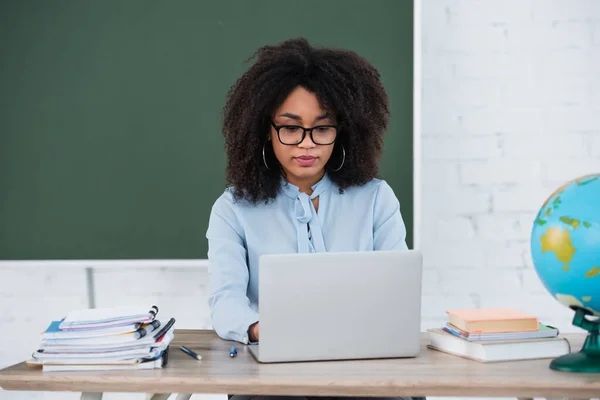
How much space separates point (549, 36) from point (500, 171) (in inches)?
20.4

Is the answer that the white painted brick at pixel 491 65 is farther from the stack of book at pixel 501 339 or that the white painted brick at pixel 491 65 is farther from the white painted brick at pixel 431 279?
the stack of book at pixel 501 339

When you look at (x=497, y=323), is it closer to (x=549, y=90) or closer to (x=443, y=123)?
(x=443, y=123)

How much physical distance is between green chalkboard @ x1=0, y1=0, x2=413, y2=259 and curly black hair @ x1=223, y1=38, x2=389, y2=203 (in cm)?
47

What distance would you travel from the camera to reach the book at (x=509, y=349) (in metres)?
1.30

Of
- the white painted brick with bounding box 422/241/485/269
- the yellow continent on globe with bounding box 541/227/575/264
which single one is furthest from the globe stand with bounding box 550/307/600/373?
the white painted brick with bounding box 422/241/485/269

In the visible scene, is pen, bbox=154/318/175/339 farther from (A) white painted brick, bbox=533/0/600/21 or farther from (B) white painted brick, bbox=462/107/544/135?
(A) white painted brick, bbox=533/0/600/21

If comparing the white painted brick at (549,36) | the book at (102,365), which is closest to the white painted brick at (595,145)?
the white painted brick at (549,36)

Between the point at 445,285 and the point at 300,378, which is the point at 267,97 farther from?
the point at 445,285

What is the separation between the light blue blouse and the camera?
1.77 meters

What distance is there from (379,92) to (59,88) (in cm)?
119

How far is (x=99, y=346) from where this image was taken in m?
1.29

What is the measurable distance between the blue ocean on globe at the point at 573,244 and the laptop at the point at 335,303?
22 cm

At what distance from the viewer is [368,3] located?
2404 mm

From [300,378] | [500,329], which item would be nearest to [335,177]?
[500,329]
